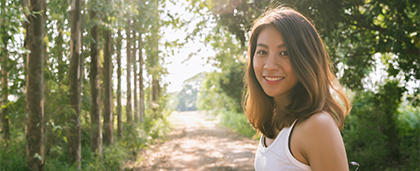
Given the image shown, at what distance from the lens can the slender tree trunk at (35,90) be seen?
5770 mm

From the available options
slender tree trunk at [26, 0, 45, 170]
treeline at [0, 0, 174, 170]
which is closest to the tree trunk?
Result: treeline at [0, 0, 174, 170]

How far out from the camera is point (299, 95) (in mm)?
1593

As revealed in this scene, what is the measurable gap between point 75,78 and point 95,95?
7.23 ft

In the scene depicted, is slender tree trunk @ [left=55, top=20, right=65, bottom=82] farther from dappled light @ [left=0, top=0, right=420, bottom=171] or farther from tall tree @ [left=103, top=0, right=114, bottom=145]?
tall tree @ [left=103, top=0, right=114, bottom=145]

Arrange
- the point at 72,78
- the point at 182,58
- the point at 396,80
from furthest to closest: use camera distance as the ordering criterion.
→ the point at 182,58
the point at 396,80
the point at 72,78

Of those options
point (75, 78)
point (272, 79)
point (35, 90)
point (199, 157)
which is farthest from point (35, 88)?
point (199, 157)

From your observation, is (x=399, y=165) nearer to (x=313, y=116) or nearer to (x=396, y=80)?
(x=396, y=80)

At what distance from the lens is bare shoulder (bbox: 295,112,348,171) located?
1.23 metres

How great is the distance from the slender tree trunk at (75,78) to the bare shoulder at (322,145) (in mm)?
6727

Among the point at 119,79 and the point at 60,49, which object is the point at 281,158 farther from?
the point at 119,79

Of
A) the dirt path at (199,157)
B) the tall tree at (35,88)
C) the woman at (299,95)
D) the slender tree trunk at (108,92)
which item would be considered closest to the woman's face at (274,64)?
the woman at (299,95)

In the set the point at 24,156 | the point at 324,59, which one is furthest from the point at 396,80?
the point at 24,156

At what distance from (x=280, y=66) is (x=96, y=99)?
28.4 ft

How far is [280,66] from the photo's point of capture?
1.56 metres
